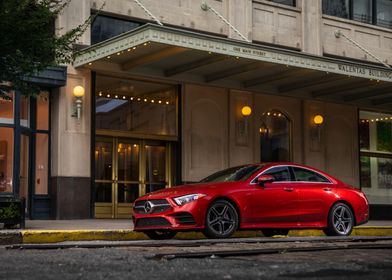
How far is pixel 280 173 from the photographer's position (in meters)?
12.7

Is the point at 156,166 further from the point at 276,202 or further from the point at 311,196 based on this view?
the point at 276,202

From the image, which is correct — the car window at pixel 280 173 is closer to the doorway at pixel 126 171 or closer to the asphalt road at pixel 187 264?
the asphalt road at pixel 187 264

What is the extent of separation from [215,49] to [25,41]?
5.80 metres

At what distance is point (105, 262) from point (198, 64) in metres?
→ 11.5

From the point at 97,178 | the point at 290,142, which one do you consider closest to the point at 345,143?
the point at 290,142

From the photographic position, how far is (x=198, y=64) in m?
18.6

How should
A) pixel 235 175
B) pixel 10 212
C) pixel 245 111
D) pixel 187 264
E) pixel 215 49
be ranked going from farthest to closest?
pixel 245 111 < pixel 215 49 < pixel 10 212 < pixel 235 175 < pixel 187 264

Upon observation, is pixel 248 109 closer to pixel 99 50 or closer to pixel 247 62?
pixel 247 62

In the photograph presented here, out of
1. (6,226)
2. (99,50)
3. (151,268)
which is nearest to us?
(151,268)

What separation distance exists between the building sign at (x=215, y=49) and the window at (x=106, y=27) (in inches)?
49.6

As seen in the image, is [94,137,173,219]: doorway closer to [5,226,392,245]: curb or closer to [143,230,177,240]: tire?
[5,226,392,245]: curb

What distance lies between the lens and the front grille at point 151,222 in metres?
11.4

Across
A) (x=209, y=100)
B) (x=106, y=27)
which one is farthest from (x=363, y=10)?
(x=106, y=27)

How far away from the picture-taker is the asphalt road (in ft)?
21.2
